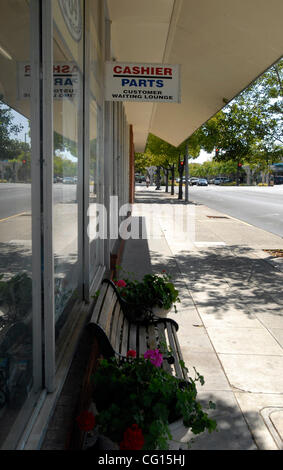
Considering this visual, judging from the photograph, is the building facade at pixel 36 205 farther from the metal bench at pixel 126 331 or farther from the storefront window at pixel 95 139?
the storefront window at pixel 95 139

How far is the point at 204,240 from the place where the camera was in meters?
13.6

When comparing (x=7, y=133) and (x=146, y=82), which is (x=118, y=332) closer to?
(x=7, y=133)

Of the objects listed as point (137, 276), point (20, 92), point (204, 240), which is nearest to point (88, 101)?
point (20, 92)

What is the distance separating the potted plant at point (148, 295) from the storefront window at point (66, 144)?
58 centimetres

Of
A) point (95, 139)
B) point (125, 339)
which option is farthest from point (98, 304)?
point (95, 139)

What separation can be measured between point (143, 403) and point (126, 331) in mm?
1793

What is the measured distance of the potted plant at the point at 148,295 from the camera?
4.70 meters

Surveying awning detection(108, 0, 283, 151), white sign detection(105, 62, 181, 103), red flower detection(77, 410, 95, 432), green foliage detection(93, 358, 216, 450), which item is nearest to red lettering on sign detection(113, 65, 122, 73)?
white sign detection(105, 62, 181, 103)

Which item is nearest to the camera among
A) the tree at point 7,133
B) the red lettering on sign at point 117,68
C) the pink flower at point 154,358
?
the tree at point 7,133

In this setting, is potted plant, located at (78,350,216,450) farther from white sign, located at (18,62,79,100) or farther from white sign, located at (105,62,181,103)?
white sign, located at (105,62,181,103)

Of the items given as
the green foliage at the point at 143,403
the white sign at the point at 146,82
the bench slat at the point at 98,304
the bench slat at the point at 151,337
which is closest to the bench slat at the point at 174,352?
the bench slat at the point at 151,337

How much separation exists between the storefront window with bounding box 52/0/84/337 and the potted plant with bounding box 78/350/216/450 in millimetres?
908

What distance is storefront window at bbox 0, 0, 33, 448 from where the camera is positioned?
2014 mm

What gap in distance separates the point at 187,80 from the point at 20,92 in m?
7.21
